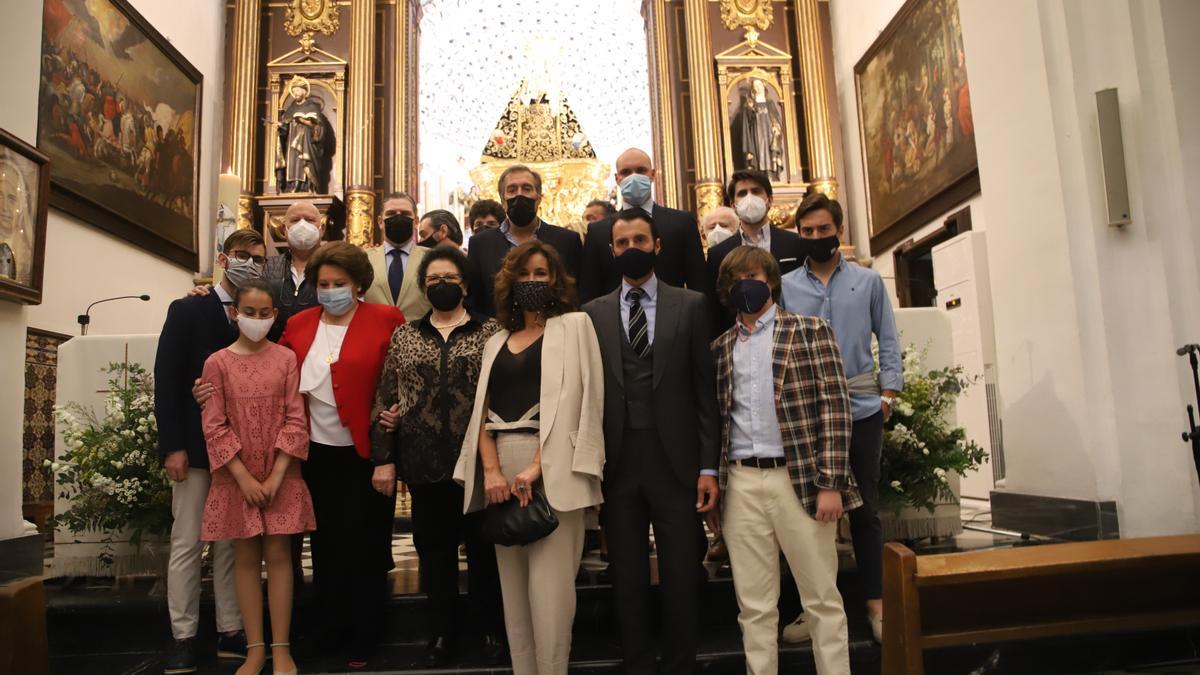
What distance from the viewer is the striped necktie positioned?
2.94 m

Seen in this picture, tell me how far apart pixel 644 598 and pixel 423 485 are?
0.93 metres

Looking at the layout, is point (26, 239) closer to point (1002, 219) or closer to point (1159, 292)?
point (1002, 219)

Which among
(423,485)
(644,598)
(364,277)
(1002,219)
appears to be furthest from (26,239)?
(1002,219)

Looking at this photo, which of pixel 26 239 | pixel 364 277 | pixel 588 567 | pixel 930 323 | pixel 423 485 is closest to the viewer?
pixel 423 485

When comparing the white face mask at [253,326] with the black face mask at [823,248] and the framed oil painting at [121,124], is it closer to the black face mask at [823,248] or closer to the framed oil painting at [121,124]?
the black face mask at [823,248]

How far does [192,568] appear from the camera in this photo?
10.4 ft

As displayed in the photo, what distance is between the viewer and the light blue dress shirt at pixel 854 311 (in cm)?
318

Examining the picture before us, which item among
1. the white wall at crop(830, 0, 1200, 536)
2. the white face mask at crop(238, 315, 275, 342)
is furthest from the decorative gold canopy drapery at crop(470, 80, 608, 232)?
the white face mask at crop(238, 315, 275, 342)

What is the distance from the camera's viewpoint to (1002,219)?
15.6 feet

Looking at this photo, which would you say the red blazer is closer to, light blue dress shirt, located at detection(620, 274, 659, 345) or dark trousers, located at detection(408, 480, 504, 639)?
dark trousers, located at detection(408, 480, 504, 639)

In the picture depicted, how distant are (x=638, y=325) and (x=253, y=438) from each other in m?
1.50

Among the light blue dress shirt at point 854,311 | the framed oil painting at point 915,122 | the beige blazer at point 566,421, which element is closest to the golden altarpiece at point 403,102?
the framed oil painting at point 915,122

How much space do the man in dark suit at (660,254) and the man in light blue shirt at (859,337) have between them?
45 cm

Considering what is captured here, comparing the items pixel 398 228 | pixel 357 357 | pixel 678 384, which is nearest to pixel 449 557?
pixel 357 357
